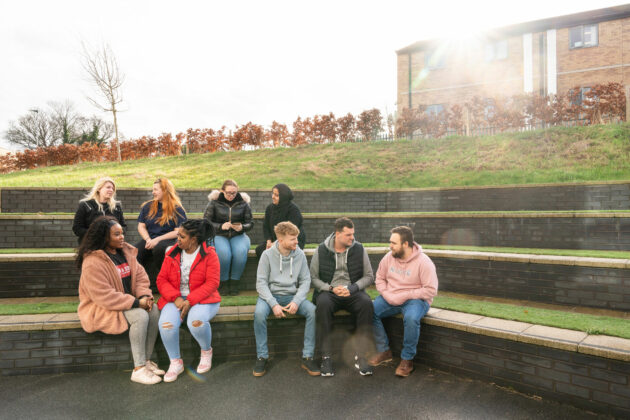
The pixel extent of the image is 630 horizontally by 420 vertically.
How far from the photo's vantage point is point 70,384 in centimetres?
343

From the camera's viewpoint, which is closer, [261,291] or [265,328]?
[265,328]

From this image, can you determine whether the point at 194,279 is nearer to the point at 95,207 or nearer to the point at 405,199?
the point at 95,207

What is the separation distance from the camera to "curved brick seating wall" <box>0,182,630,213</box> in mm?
6973

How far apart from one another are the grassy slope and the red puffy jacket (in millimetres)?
6245

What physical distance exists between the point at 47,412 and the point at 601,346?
417cm

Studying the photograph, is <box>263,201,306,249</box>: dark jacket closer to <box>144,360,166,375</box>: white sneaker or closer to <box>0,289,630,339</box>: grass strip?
<box>0,289,630,339</box>: grass strip

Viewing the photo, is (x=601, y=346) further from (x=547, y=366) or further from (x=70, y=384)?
(x=70, y=384)

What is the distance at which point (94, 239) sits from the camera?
143 inches

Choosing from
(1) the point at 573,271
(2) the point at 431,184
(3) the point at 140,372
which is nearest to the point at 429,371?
(1) the point at 573,271

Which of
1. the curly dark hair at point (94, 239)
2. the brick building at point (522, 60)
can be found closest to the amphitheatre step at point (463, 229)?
the curly dark hair at point (94, 239)

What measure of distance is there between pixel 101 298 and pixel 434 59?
74.3ft

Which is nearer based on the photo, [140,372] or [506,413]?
[506,413]

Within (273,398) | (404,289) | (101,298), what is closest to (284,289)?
(273,398)

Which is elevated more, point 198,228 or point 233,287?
point 198,228
